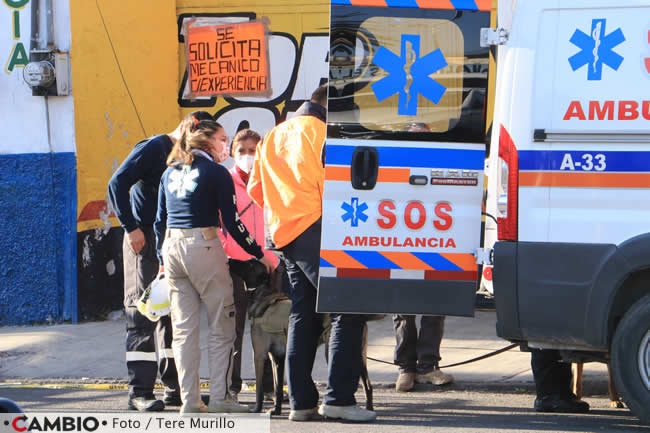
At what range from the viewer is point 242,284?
6848 mm

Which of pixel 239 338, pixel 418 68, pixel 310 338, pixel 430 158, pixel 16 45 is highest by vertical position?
pixel 16 45

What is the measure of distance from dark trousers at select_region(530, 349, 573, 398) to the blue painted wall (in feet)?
17.8

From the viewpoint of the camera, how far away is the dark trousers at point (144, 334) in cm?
657

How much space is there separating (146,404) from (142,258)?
1.03 metres

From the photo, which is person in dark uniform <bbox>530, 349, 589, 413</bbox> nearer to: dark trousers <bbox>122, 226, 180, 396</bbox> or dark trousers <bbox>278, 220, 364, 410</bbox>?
dark trousers <bbox>278, 220, 364, 410</bbox>

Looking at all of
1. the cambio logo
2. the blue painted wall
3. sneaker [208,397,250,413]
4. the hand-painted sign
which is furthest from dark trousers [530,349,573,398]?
the blue painted wall

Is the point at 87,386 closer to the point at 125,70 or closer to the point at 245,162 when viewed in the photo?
the point at 245,162

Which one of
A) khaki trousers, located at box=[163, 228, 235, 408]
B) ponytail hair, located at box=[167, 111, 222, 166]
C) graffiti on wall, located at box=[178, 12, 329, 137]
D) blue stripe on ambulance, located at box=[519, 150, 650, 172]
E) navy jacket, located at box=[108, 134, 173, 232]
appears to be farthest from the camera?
A: graffiti on wall, located at box=[178, 12, 329, 137]

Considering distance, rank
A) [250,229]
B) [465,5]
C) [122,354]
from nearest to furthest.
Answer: [465,5], [250,229], [122,354]

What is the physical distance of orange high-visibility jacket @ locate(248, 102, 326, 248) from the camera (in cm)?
591

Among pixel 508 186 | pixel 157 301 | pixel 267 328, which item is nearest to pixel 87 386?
pixel 157 301

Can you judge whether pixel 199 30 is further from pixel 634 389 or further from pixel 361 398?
pixel 634 389

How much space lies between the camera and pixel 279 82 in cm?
1025

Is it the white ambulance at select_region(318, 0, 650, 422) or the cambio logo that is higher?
the white ambulance at select_region(318, 0, 650, 422)
